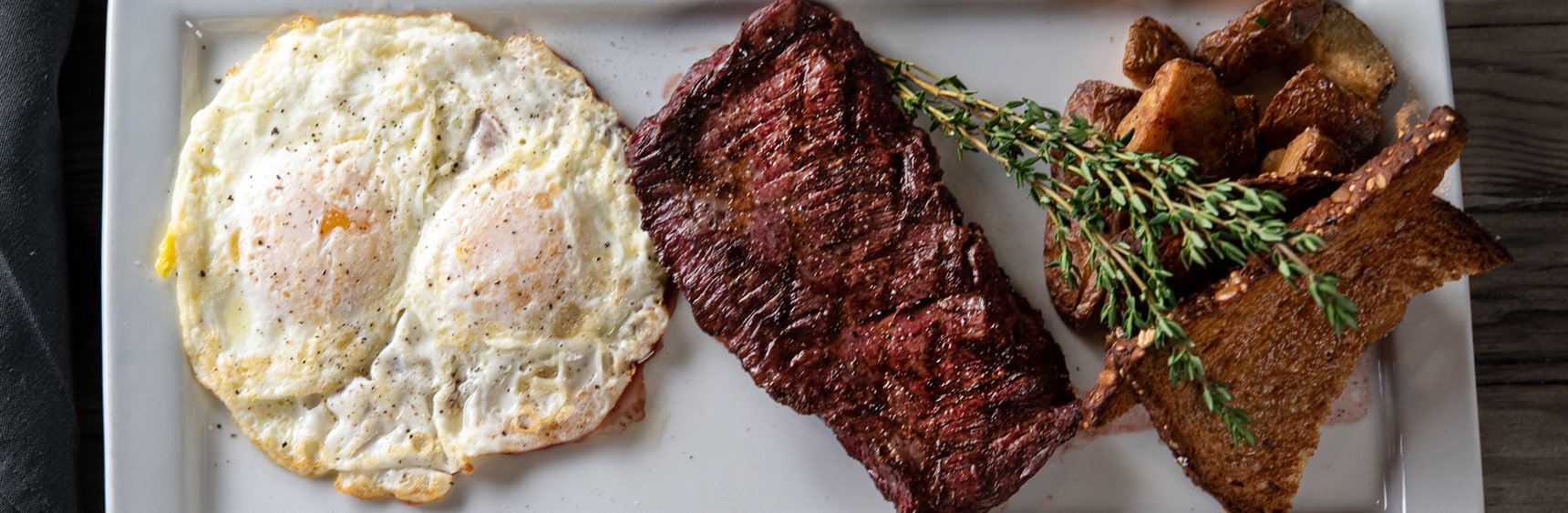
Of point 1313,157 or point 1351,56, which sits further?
point 1351,56

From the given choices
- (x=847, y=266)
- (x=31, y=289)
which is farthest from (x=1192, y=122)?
(x=31, y=289)

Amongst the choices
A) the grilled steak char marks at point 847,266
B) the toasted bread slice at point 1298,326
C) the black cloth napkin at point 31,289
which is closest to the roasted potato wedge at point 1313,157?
the toasted bread slice at point 1298,326

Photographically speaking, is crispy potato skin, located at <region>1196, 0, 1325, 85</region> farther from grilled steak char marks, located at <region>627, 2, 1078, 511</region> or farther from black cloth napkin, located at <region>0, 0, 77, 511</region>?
black cloth napkin, located at <region>0, 0, 77, 511</region>

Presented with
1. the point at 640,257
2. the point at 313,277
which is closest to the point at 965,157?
the point at 640,257

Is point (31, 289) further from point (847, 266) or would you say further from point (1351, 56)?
point (1351, 56)

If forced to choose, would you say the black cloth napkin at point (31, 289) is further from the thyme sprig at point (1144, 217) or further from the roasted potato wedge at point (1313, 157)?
the roasted potato wedge at point (1313, 157)
